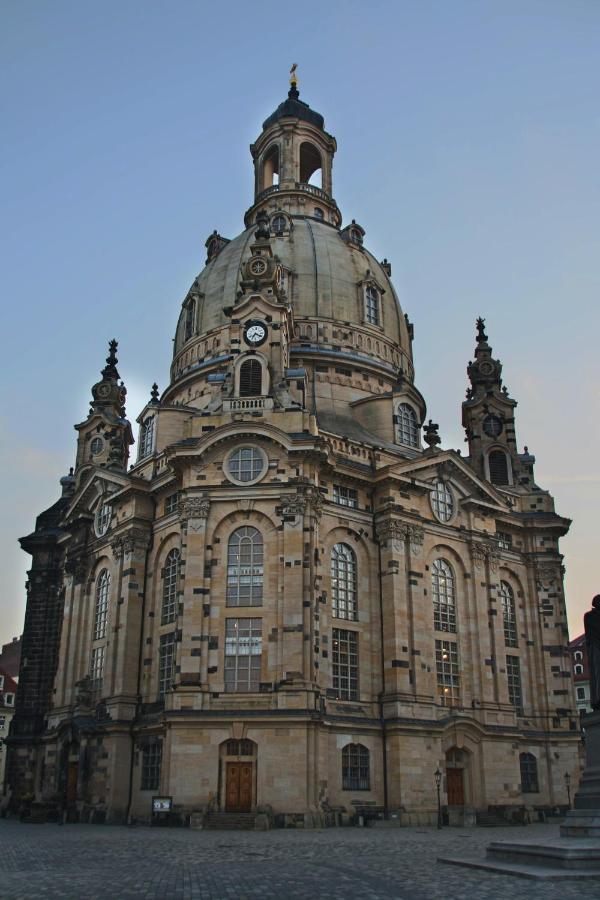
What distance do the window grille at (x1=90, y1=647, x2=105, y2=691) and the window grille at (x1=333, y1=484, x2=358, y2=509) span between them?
17762 millimetres

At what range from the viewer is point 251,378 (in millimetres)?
51875

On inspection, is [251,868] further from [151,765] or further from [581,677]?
[581,677]

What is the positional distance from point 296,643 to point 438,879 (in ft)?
78.0

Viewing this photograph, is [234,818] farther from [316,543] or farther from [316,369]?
[316,369]

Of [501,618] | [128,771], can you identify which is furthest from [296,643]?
[501,618]

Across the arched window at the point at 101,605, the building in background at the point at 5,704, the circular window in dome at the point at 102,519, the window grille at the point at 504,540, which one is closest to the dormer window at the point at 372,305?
the window grille at the point at 504,540

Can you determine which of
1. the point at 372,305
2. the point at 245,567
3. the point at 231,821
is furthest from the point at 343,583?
the point at 372,305

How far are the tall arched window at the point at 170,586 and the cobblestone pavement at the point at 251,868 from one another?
1438 cm

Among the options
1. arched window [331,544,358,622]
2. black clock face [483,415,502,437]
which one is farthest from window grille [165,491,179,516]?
black clock face [483,415,502,437]

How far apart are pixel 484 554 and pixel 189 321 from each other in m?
29.7

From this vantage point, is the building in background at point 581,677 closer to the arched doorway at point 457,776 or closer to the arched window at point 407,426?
the arched window at point 407,426

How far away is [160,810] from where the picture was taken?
40.5 m

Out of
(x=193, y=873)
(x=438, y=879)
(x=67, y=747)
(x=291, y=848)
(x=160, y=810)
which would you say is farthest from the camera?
(x=67, y=747)

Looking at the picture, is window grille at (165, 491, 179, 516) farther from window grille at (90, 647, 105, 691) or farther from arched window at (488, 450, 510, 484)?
arched window at (488, 450, 510, 484)
